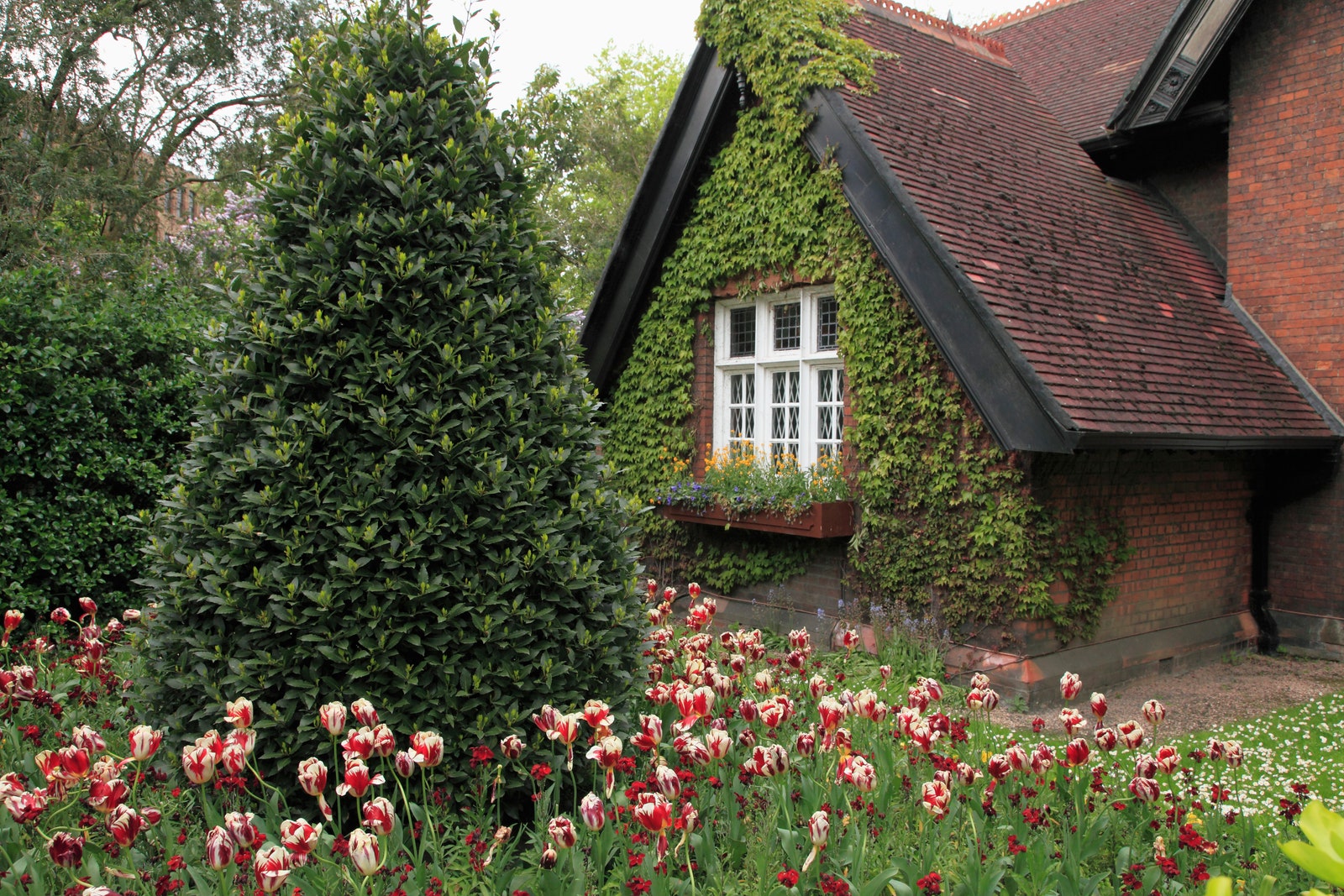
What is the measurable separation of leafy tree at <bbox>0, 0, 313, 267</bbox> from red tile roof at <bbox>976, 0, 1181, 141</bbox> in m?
12.0

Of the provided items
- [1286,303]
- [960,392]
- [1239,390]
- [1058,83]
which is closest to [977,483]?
[960,392]

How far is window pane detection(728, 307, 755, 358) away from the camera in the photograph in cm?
966

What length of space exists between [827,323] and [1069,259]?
2.21 m

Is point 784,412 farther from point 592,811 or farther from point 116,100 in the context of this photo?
point 116,100

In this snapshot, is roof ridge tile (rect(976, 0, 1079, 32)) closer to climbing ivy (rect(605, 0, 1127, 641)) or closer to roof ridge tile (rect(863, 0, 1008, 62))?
roof ridge tile (rect(863, 0, 1008, 62))

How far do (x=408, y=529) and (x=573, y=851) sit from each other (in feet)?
4.17

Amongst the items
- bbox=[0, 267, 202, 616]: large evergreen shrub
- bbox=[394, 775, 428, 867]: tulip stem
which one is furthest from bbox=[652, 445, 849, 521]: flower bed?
bbox=[394, 775, 428, 867]: tulip stem

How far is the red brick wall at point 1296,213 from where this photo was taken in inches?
337

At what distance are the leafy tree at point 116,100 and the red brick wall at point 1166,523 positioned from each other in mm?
14257

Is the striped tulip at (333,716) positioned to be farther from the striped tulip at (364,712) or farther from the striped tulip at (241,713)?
the striped tulip at (241,713)

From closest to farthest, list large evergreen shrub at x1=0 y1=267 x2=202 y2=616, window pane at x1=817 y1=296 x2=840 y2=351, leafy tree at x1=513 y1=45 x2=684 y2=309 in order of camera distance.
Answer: large evergreen shrub at x1=0 y1=267 x2=202 y2=616
window pane at x1=817 y1=296 x2=840 y2=351
leafy tree at x1=513 y1=45 x2=684 y2=309

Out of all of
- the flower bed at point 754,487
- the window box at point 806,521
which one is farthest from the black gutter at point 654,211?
the window box at point 806,521

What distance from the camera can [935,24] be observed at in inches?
436

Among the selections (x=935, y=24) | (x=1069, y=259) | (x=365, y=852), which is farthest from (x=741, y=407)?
(x=365, y=852)
